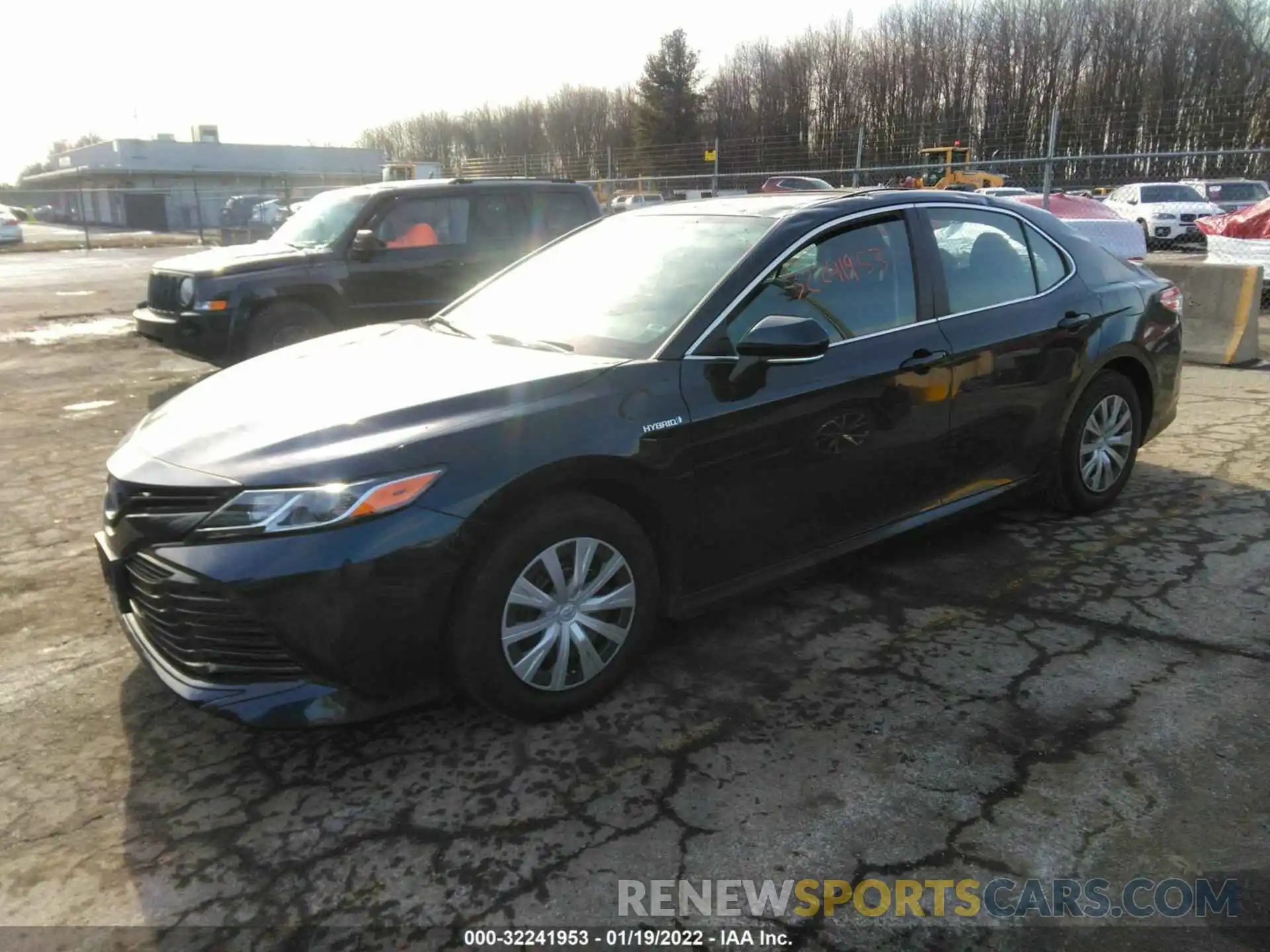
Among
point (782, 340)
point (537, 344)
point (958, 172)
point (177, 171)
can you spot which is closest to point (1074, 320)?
point (782, 340)

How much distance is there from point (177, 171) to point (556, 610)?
62668 millimetres

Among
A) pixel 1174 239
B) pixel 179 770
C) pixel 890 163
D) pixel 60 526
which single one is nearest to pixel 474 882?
pixel 179 770

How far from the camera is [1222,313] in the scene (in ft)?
29.4

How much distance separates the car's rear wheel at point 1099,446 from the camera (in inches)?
181

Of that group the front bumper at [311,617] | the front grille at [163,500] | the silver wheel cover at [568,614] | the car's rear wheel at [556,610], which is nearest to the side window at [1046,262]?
the car's rear wheel at [556,610]

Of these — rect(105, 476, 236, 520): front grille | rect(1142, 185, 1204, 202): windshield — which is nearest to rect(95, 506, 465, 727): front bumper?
rect(105, 476, 236, 520): front grille

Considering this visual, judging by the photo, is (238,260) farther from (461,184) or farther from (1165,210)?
(1165,210)

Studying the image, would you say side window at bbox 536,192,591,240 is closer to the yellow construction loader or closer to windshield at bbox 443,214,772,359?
windshield at bbox 443,214,772,359

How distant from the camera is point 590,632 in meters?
3.04

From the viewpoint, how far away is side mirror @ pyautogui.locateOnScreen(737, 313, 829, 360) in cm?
319

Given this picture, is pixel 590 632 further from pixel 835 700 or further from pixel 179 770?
pixel 179 770

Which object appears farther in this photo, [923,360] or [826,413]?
[923,360]

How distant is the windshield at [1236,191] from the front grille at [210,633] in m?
26.4

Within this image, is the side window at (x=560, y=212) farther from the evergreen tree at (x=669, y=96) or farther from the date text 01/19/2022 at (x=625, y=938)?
the evergreen tree at (x=669, y=96)
